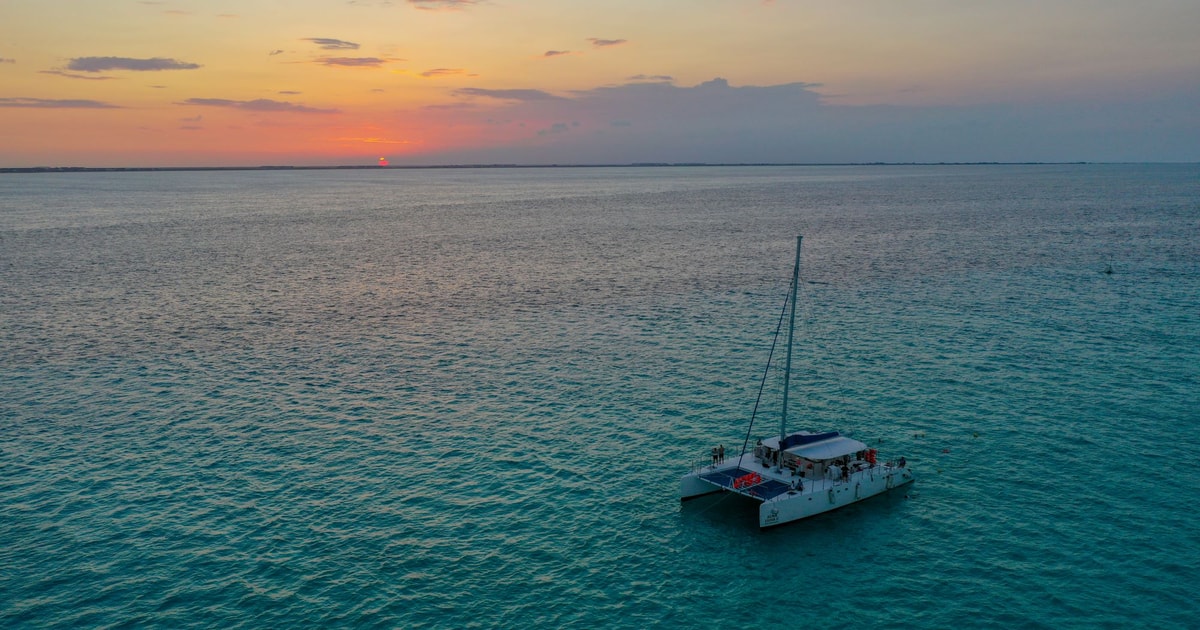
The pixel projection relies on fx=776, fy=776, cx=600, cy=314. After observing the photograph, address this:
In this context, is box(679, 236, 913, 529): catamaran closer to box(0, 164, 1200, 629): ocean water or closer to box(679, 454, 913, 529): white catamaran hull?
box(679, 454, 913, 529): white catamaran hull

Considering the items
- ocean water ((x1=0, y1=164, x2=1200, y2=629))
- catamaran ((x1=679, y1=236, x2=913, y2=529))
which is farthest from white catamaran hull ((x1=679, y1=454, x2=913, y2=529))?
ocean water ((x1=0, y1=164, x2=1200, y2=629))

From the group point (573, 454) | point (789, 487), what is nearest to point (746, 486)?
point (789, 487)

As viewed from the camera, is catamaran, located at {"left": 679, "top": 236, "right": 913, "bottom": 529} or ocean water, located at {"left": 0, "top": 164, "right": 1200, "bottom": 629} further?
catamaran, located at {"left": 679, "top": 236, "right": 913, "bottom": 529}

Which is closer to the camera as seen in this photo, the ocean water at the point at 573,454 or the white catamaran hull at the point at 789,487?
the ocean water at the point at 573,454

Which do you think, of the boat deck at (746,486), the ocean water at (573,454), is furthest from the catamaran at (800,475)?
the ocean water at (573,454)

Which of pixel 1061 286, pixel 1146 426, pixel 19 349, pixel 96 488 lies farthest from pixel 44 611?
pixel 1061 286

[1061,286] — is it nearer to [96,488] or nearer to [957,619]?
[957,619]

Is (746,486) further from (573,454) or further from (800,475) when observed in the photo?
(573,454)

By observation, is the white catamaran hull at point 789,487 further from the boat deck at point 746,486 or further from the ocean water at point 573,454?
the ocean water at point 573,454
